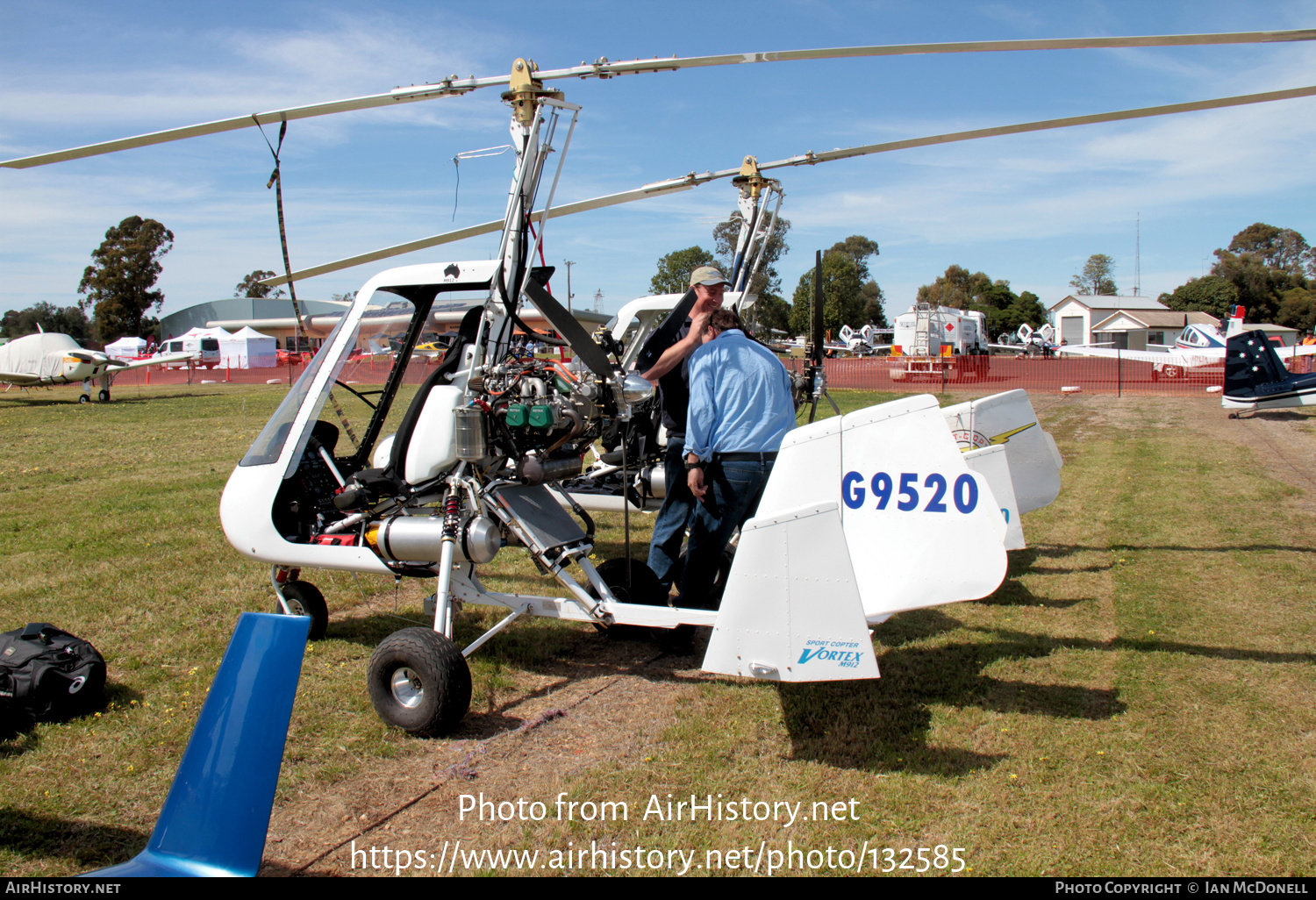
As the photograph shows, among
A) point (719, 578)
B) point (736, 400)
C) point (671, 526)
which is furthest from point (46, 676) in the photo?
point (736, 400)

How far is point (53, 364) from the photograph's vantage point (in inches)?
1070

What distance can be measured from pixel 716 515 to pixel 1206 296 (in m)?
90.9

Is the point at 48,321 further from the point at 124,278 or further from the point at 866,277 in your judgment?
the point at 866,277

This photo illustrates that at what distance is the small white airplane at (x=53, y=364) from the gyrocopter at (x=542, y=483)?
26.1 metres

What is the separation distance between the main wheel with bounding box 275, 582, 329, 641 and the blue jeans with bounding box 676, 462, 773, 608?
94.3 inches

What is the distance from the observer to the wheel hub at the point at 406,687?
153 inches

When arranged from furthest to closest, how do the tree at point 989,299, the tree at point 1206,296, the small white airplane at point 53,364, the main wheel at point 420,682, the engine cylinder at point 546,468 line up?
the tree at point 989,299, the tree at point 1206,296, the small white airplane at point 53,364, the engine cylinder at point 546,468, the main wheel at point 420,682

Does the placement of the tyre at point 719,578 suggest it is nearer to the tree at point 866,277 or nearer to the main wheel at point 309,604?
the main wheel at point 309,604

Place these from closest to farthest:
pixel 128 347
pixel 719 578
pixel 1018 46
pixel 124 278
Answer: pixel 1018 46, pixel 719 578, pixel 128 347, pixel 124 278

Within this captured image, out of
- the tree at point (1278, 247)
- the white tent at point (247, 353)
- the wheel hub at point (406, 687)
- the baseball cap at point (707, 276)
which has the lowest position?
the wheel hub at point (406, 687)

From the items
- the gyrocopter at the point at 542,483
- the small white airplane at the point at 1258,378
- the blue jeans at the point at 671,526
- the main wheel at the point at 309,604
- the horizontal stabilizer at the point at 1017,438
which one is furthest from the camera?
the small white airplane at the point at 1258,378

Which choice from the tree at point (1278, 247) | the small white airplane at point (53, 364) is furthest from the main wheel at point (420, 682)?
the tree at point (1278, 247)

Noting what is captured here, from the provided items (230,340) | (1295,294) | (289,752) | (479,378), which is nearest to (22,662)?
(289,752)
